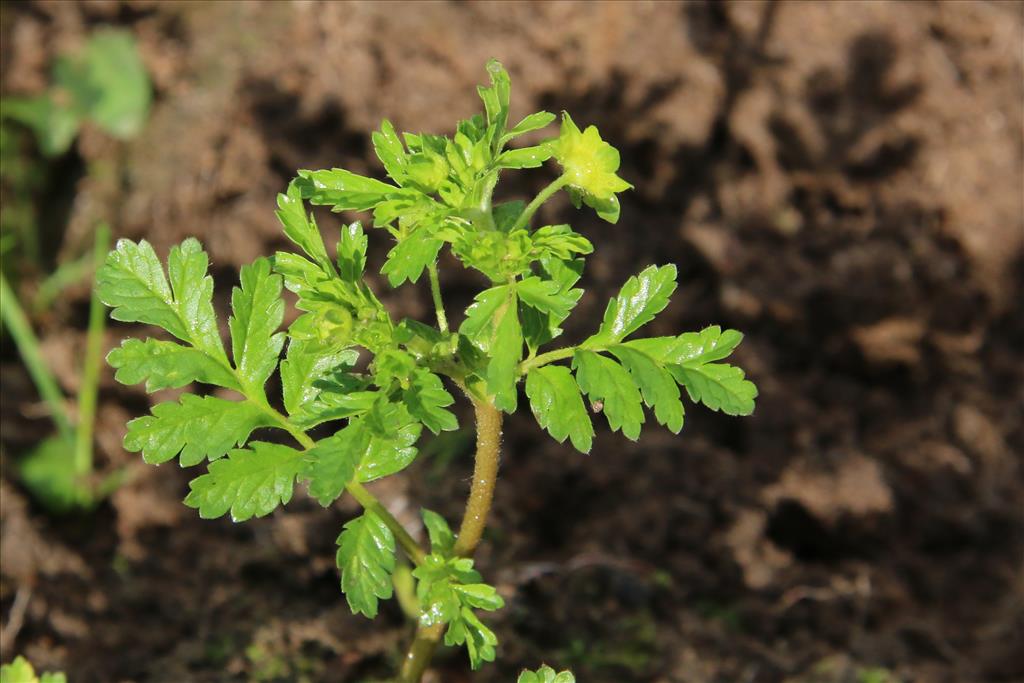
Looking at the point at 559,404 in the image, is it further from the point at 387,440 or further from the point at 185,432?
the point at 185,432

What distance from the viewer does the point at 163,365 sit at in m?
1.91

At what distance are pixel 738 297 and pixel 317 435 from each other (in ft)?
4.75

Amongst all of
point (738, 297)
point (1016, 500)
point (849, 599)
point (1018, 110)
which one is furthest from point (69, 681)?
point (1018, 110)

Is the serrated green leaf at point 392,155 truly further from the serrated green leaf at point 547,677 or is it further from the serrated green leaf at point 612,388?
the serrated green leaf at point 547,677

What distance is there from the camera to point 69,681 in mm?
2607

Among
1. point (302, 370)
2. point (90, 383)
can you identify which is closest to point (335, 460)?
point (302, 370)

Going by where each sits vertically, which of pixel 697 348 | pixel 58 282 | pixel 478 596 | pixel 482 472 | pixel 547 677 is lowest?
pixel 547 677

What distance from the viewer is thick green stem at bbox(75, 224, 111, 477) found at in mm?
3197

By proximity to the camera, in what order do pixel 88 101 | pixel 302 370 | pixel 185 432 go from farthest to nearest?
1. pixel 88 101
2. pixel 302 370
3. pixel 185 432

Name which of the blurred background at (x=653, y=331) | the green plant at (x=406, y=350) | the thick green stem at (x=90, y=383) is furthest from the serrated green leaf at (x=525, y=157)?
the thick green stem at (x=90, y=383)

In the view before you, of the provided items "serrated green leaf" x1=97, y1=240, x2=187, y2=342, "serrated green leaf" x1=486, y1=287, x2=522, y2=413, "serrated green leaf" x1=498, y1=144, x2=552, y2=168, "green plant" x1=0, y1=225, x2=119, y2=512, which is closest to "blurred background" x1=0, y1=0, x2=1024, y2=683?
"green plant" x1=0, y1=225, x2=119, y2=512

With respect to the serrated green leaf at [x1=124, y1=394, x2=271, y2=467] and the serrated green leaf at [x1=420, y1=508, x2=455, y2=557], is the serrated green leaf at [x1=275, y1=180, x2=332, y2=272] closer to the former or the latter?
the serrated green leaf at [x1=124, y1=394, x2=271, y2=467]

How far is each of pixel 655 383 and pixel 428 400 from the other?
387 millimetres

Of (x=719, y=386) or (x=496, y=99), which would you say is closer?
(x=496, y=99)
